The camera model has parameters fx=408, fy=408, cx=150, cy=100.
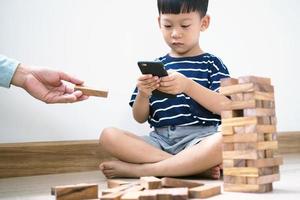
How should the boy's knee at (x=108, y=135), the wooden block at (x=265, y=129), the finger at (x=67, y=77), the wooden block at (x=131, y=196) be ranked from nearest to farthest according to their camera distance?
the wooden block at (x=131, y=196) → the wooden block at (x=265, y=129) → the finger at (x=67, y=77) → the boy's knee at (x=108, y=135)

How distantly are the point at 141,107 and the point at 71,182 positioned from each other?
0.30m

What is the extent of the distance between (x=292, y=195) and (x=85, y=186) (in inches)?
Answer: 14.9

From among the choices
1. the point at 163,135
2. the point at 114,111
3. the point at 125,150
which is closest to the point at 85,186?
the point at 125,150

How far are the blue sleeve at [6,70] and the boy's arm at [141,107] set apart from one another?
0.35 metres

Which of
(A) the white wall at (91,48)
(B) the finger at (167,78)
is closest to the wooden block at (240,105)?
(B) the finger at (167,78)

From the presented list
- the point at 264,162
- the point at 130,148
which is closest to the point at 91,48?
the point at 130,148

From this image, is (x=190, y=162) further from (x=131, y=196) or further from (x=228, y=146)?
(x=131, y=196)

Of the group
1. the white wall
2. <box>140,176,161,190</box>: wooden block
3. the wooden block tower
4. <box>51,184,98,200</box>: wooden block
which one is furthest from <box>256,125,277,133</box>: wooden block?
the white wall

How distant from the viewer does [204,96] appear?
3.54 feet

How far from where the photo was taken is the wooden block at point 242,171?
747mm

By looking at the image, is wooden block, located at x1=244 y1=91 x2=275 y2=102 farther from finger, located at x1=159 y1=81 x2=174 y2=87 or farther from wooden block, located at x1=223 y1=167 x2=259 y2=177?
finger, located at x1=159 y1=81 x2=174 y2=87

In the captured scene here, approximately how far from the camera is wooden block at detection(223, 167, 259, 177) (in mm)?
747

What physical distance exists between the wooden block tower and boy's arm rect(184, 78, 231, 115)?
0.82ft

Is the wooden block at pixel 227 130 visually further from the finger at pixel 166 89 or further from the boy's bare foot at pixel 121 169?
the boy's bare foot at pixel 121 169
